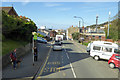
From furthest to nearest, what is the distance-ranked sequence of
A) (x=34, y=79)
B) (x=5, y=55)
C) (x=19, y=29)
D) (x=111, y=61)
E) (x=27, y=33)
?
(x=27, y=33), (x=19, y=29), (x=111, y=61), (x=5, y=55), (x=34, y=79)

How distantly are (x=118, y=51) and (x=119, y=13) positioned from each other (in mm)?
13025

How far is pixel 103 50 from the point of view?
17312 mm

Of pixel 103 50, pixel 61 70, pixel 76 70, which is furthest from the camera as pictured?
pixel 103 50

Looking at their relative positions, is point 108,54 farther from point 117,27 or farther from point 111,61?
point 117,27

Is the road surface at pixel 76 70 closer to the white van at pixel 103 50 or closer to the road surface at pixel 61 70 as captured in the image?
the road surface at pixel 61 70

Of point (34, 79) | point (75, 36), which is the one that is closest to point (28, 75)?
point (34, 79)

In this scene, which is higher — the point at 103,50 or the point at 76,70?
the point at 103,50

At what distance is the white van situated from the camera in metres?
16.9

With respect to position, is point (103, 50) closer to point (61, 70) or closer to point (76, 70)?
point (76, 70)

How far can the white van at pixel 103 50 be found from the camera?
16.9 metres

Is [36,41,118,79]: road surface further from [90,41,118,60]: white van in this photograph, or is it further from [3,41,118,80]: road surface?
[90,41,118,60]: white van

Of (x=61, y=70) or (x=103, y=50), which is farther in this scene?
(x=103, y=50)

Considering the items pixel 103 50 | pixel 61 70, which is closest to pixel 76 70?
pixel 61 70

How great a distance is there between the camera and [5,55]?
41.2 feet
